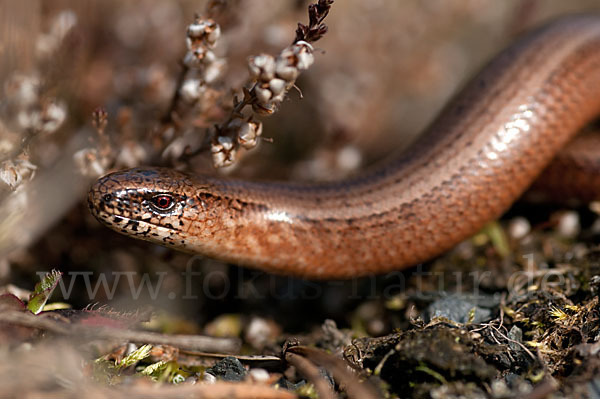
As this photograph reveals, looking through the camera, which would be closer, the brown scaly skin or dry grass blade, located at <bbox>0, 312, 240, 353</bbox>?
dry grass blade, located at <bbox>0, 312, 240, 353</bbox>

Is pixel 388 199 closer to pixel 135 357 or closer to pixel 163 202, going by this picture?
pixel 163 202

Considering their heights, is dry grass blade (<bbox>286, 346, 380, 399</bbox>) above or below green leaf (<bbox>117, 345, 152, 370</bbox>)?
above

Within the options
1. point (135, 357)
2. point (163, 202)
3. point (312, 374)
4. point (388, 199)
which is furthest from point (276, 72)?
point (135, 357)

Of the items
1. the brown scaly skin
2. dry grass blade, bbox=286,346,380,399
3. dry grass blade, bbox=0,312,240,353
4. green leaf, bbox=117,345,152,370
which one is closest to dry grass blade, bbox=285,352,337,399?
dry grass blade, bbox=286,346,380,399

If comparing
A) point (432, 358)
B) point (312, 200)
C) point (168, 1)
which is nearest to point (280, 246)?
point (312, 200)

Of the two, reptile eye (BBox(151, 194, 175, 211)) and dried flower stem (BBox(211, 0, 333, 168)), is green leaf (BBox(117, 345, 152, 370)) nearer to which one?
reptile eye (BBox(151, 194, 175, 211))

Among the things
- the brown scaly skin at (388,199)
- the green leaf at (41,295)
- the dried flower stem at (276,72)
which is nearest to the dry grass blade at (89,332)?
the green leaf at (41,295)

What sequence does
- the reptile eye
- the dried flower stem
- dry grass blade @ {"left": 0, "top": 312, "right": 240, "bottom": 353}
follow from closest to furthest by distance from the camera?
dry grass blade @ {"left": 0, "top": 312, "right": 240, "bottom": 353} < the dried flower stem < the reptile eye

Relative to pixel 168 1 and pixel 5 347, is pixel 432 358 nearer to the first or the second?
pixel 5 347
